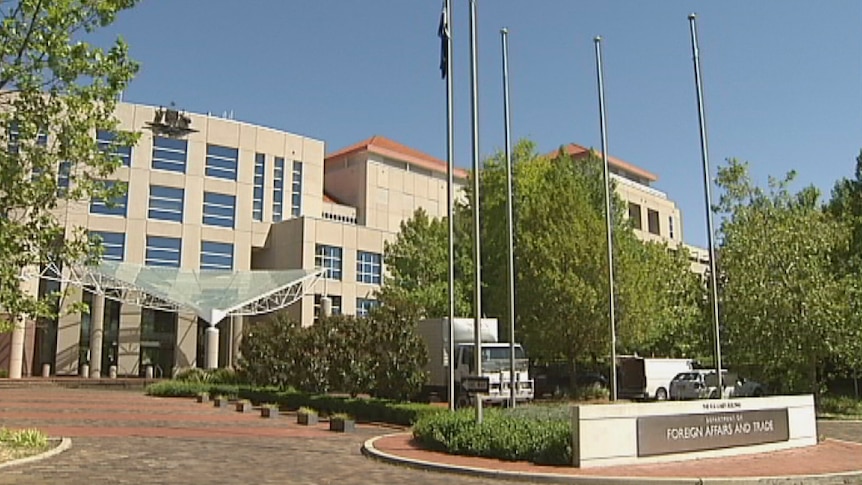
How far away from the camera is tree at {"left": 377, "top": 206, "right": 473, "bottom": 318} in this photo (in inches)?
1596

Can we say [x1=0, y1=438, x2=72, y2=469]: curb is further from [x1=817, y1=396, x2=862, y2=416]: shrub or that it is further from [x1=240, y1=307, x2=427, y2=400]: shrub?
[x1=817, y1=396, x2=862, y2=416]: shrub

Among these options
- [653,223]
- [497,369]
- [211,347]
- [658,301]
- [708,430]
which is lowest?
[708,430]

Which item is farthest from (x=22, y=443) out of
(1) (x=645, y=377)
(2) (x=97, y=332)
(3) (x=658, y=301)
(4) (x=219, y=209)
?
(4) (x=219, y=209)

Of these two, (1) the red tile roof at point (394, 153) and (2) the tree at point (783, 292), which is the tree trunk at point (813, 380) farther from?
(1) the red tile roof at point (394, 153)

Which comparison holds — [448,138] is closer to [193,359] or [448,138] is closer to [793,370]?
[793,370]

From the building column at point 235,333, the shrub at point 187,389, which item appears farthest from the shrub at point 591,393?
the building column at point 235,333

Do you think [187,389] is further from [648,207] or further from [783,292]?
[648,207]

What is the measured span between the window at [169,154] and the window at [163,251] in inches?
192

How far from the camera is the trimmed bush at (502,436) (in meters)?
14.0

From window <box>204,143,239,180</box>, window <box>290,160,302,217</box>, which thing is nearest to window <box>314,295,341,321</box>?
window <box>290,160,302,217</box>

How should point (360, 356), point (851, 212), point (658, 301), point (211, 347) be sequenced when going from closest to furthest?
1. point (360, 356)
2. point (658, 301)
3. point (851, 212)
4. point (211, 347)

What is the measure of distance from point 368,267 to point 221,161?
42.1 ft

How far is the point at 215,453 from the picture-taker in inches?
582

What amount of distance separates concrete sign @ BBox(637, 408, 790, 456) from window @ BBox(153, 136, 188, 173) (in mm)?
46730
